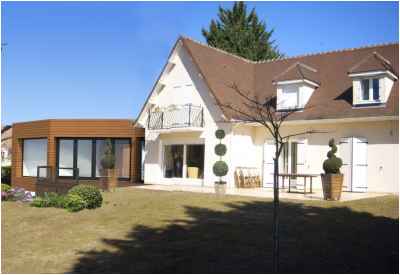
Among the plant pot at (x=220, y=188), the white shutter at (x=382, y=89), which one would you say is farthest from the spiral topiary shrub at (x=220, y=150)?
the white shutter at (x=382, y=89)

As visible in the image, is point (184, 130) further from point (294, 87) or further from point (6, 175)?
point (6, 175)

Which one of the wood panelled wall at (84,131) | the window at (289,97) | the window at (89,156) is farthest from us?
the window at (89,156)

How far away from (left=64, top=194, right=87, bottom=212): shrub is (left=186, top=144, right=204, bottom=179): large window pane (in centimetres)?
913

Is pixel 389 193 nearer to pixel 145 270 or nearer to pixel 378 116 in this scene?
pixel 378 116

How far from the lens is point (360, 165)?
2003 centimetres

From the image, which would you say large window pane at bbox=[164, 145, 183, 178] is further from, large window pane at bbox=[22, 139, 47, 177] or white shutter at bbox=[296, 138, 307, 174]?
large window pane at bbox=[22, 139, 47, 177]

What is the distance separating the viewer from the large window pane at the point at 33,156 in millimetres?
29891

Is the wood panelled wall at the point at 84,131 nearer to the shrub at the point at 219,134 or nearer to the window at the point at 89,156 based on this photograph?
the window at the point at 89,156

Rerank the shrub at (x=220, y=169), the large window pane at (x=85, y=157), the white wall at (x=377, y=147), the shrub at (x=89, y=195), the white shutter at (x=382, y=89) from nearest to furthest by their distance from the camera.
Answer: the shrub at (x=89, y=195) → the white wall at (x=377, y=147) → the white shutter at (x=382, y=89) → the shrub at (x=220, y=169) → the large window pane at (x=85, y=157)

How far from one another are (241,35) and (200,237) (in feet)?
106

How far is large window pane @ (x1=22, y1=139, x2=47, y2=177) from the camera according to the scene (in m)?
29.9

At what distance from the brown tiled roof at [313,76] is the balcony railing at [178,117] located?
4.75ft

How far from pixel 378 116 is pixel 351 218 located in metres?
7.23

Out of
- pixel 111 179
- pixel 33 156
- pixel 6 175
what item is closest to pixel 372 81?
pixel 111 179
